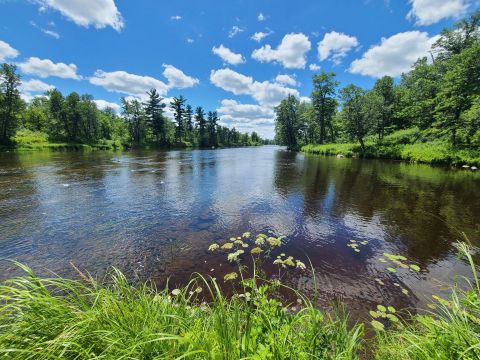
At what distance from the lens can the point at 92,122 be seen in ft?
197

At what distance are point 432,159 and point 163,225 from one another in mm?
30880

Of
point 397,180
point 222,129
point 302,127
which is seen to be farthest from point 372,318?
point 222,129

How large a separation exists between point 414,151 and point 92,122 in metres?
73.1

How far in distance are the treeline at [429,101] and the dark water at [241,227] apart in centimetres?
1634

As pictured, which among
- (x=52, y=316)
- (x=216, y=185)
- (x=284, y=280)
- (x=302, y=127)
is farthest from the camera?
(x=302, y=127)

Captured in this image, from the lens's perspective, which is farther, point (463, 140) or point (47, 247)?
point (463, 140)

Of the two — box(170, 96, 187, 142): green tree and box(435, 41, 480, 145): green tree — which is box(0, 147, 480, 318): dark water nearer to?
box(435, 41, 480, 145): green tree

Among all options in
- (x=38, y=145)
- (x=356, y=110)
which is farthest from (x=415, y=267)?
(x=38, y=145)

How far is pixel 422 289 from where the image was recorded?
16.5 ft

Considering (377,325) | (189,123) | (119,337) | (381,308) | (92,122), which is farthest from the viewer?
(189,123)

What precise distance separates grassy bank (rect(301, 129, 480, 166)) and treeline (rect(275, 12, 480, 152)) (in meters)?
0.87

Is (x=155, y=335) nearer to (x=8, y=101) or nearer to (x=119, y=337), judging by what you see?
(x=119, y=337)

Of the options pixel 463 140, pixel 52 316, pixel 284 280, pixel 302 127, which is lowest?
pixel 284 280

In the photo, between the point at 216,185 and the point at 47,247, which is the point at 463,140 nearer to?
the point at 216,185
